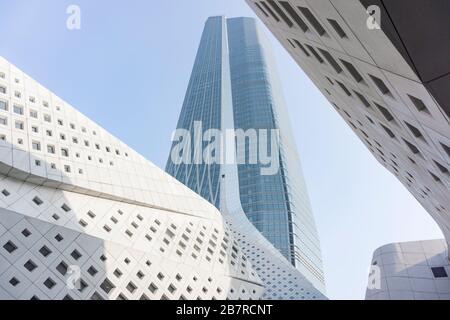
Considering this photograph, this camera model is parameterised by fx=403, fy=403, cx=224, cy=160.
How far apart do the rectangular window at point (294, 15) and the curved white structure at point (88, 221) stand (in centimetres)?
1119

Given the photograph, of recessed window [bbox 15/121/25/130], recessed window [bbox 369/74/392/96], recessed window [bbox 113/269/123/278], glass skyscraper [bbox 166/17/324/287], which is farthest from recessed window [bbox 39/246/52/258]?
glass skyscraper [bbox 166/17/324/287]

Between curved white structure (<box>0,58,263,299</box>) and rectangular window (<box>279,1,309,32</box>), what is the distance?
11.2 meters

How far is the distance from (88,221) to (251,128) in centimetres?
8892

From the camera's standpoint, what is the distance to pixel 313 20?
994cm

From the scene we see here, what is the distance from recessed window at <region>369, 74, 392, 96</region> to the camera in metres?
8.85

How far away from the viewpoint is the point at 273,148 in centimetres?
9931

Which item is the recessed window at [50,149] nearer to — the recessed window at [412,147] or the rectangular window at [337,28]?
the rectangular window at [337,28]

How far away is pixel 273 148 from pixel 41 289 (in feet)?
288

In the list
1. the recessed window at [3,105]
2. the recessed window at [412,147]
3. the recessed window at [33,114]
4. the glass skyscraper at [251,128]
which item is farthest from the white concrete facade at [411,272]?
the glass skyscraper at [251,128]

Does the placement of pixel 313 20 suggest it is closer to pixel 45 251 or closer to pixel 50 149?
pixel 45 251

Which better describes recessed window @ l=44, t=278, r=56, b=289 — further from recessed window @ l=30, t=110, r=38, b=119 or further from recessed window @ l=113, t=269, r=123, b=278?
recessed window @ l=30, t=110, r=38, b=119

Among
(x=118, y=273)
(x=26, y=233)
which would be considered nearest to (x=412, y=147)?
(x=118, y=273)
